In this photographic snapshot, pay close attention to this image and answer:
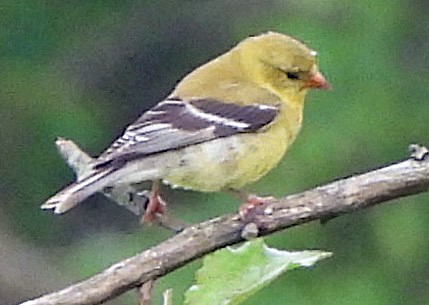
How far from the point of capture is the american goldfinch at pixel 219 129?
4059mm

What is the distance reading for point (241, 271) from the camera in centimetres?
232

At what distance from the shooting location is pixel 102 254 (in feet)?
28.0

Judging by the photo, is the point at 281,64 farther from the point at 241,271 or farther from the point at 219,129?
the point at 241,271

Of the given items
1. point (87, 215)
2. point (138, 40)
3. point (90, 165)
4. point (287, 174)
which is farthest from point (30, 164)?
point (90, 165)

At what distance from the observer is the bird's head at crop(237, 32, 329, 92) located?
Result: 4.80m

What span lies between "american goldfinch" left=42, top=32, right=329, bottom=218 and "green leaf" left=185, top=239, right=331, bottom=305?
1.31m

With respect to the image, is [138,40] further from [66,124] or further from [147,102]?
[66,124]

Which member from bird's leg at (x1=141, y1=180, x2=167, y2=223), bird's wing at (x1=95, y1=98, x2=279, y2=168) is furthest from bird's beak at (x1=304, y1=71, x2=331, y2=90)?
bird's leg at (x1=141, y1=180, x2=167, y2=223)

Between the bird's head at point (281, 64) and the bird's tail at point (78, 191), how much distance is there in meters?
1.05

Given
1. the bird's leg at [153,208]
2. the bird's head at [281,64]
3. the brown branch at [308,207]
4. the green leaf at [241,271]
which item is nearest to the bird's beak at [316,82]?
the bird's head at [281,64]

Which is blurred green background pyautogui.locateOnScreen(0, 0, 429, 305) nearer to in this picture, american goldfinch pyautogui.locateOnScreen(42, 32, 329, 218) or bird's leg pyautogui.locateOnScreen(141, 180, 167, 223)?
american goldfinch pyautogui.locateOnScreen(42, 32, 329, 218)

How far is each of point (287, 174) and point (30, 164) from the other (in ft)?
7.76

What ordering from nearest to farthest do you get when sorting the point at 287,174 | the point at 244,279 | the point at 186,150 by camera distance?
the point at 244,279 → the point at 186,150 → the point at 287,174

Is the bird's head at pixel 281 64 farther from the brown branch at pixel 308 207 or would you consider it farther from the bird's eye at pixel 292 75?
the brown branch at pixel 308 207
